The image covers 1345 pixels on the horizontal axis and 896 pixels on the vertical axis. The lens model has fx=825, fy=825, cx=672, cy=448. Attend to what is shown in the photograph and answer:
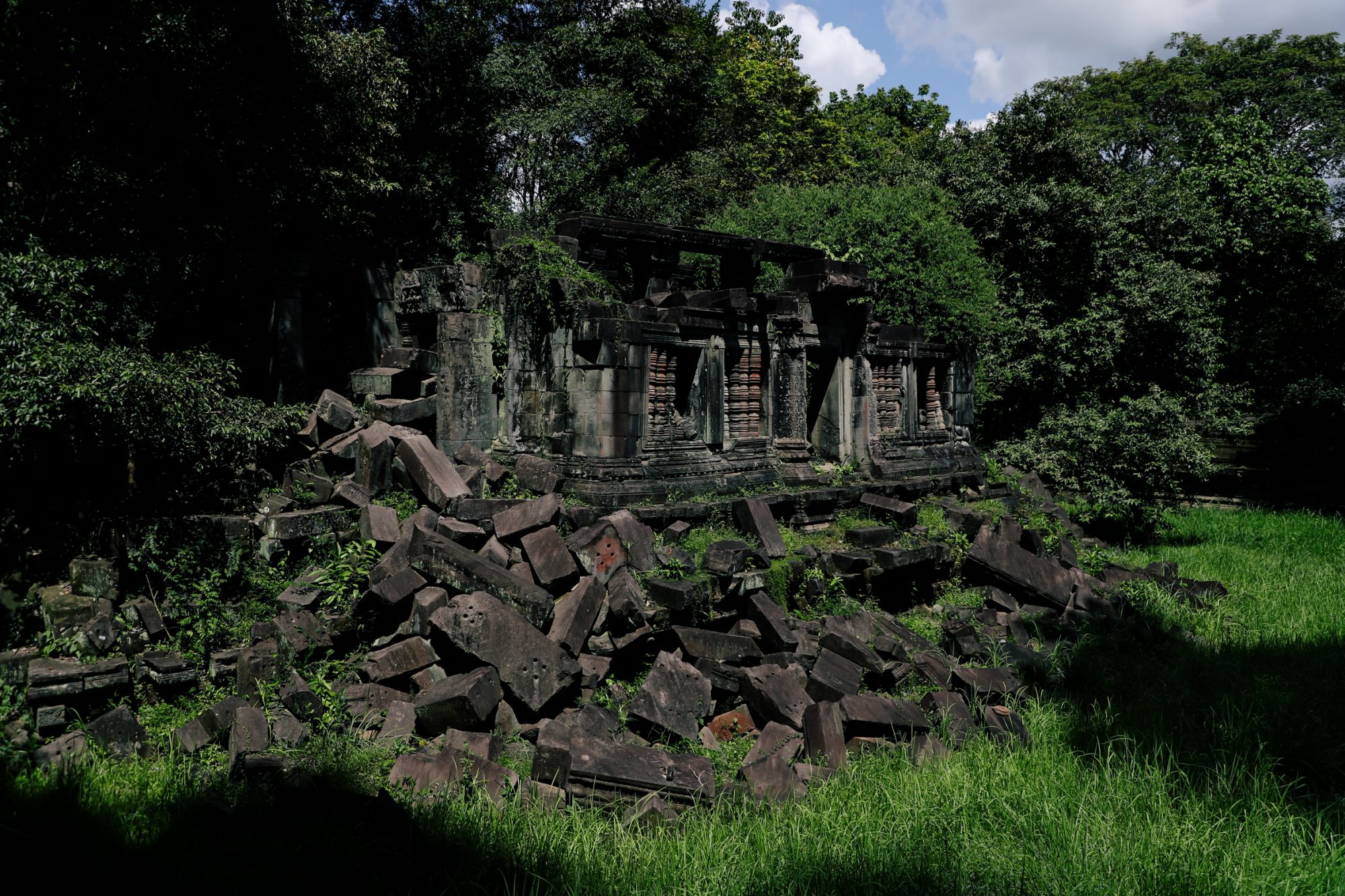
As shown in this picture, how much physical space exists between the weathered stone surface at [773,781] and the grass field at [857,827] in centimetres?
12

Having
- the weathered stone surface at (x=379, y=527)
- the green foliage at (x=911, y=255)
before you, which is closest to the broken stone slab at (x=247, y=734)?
the weathered stone surface at (x=379, y=527)

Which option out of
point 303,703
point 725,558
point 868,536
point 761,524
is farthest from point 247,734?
point 868,536

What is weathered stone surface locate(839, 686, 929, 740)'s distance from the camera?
17.5 feet

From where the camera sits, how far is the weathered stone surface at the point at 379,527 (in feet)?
21.3

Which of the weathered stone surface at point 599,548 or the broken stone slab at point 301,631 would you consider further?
the weathered stone surface at point 599,548

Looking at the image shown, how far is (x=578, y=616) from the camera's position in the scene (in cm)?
574

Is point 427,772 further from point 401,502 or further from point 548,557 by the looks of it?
point 401,502

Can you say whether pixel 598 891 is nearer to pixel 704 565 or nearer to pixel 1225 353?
pixel 704 565

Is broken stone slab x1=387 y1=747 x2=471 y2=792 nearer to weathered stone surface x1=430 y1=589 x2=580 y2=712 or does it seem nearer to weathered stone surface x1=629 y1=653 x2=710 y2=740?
weathered stone surface x1=430 y1=589 x2=580 y2=712

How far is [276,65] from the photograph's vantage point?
30.0 feet

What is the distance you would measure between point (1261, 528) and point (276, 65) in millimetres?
15592

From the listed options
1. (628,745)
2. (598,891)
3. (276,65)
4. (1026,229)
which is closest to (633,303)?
(276,65)

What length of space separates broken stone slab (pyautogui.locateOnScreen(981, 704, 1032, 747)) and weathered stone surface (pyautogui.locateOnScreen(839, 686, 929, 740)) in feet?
1.43

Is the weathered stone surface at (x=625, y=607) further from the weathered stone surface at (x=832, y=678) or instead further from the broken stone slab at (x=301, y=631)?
the broken stone slab at (x=301, y=631)
